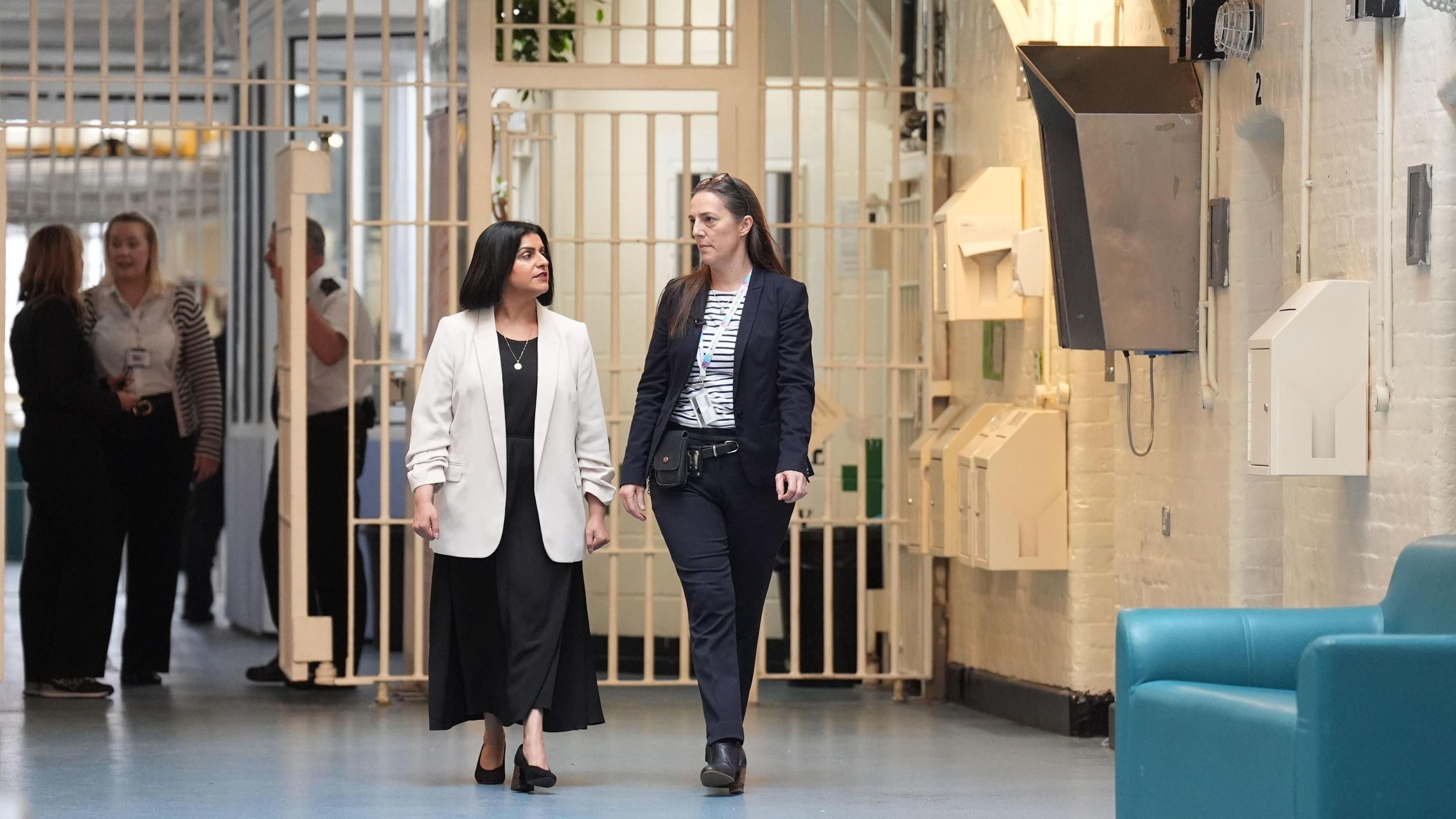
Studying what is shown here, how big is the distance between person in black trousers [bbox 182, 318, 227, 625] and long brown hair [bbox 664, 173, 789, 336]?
565 cm

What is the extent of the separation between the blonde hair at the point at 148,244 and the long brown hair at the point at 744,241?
9.61ft

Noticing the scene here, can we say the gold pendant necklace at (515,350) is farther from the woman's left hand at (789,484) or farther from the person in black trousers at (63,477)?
the person in black trousers at (63,477)

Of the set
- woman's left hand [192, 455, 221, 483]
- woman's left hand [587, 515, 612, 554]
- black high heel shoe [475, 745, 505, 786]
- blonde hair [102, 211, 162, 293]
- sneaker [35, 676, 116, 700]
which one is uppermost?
blonde hair [102, 211, 162, 293]

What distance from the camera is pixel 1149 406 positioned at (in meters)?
5.99

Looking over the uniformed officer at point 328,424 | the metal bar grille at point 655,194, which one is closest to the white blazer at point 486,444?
the metal bar grille at point 655,194

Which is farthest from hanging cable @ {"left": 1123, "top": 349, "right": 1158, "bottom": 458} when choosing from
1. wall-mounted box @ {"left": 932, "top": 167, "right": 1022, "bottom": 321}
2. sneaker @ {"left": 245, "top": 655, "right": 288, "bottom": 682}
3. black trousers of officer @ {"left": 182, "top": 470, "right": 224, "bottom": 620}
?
black trousers of officer @ {"left": 182, "top": 470, "right": 224, "bottom": 620}

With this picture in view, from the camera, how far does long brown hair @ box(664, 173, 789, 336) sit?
5.12 metres

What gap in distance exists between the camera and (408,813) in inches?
188

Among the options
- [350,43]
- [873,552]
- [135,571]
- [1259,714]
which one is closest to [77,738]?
[135,571]

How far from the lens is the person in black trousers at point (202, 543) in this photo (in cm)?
1049

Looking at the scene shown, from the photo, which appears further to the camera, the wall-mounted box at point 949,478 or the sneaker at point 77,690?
the sneaker at point 77,690

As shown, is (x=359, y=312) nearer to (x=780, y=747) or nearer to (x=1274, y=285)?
(x=780, y=747)

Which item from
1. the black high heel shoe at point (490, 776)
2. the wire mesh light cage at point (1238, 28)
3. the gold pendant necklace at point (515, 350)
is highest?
the wire mesh light cage at point (1238, 28)

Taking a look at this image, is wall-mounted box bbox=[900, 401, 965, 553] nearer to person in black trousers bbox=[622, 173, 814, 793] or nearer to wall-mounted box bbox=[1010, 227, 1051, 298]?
wall-mounted box bbox=[1010, 227, 1051, 298]
